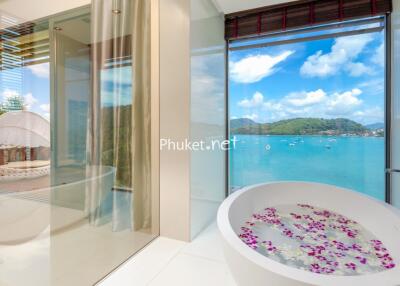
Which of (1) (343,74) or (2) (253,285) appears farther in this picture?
(1) (343,74)

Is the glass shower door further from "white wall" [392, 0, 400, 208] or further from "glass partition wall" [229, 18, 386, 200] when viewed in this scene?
"white wall" [392, 0, 400, 208]

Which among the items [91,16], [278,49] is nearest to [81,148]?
[91,16]

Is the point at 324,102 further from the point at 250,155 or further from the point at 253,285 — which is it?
the point at 253,285

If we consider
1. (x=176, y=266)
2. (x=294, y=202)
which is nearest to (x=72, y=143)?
(x=176, y=266)

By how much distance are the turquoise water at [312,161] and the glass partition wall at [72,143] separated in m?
1.63

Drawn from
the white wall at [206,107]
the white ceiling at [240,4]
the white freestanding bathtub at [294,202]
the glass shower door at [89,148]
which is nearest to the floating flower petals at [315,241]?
the white freestanding bathtub at [294,202]

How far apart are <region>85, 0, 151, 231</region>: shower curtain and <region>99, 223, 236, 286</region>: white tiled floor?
12.4 inches

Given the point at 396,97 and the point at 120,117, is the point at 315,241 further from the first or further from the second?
the point at 120,117

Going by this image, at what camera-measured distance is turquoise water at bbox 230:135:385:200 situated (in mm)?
2678

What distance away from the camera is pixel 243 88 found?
10.6 ft

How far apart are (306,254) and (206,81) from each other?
1952mm

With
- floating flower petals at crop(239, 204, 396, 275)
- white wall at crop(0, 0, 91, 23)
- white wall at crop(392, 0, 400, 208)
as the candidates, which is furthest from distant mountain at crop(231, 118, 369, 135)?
white wall at crop(0, 0, 91, 23)

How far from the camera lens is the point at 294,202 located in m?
2.48

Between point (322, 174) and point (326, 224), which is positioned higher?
point (322, 174)
